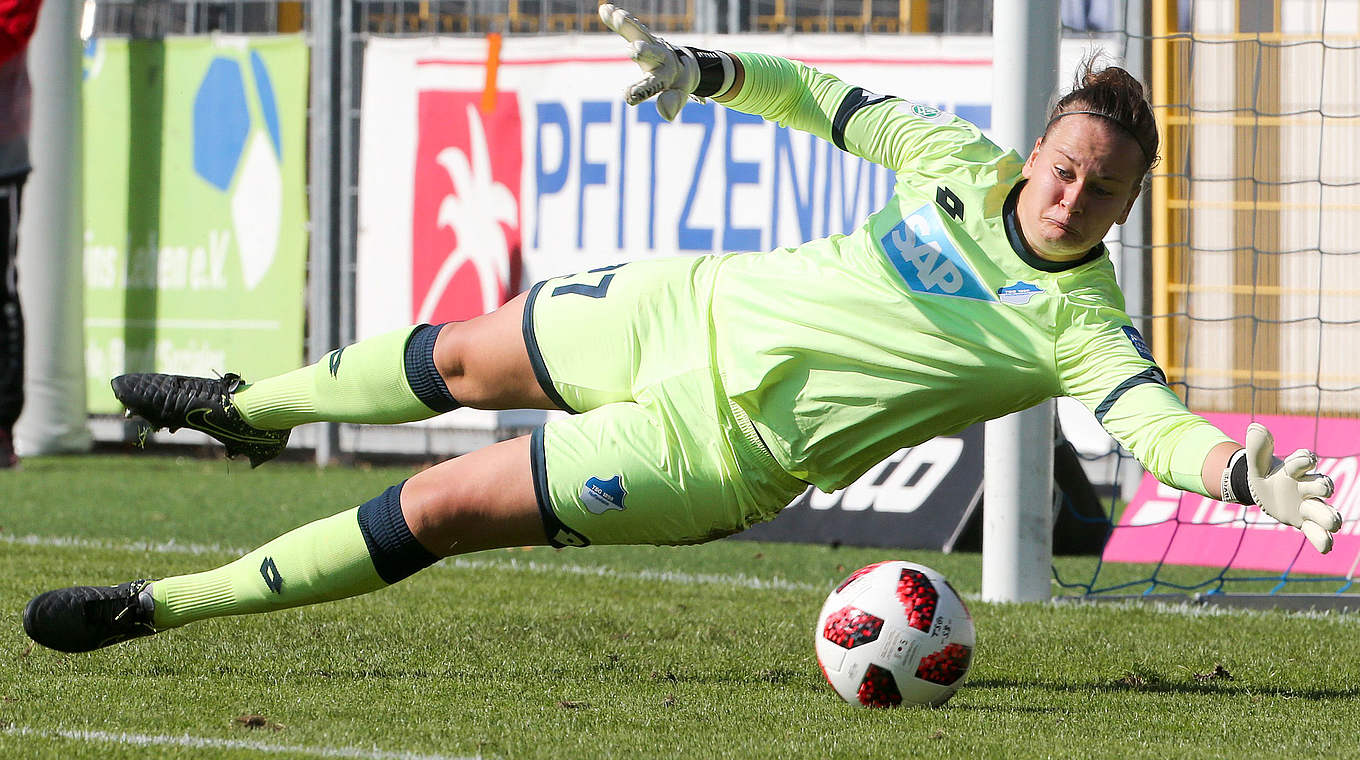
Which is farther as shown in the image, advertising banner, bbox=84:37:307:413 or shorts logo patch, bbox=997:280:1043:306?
advertising banner, bbox=84:37:307:413

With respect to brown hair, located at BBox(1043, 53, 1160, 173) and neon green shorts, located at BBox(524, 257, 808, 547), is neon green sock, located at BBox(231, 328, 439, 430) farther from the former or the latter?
brown hair, located at BBox(1043, 53, 1160, 173)

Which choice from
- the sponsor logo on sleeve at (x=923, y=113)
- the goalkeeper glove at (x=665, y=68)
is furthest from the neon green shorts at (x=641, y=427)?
the sponsor logo on sleeve at (x=923, y=113)

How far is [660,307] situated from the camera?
12.5 feet

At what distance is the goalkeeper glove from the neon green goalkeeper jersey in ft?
1.40

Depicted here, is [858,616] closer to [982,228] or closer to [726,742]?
[726,742]

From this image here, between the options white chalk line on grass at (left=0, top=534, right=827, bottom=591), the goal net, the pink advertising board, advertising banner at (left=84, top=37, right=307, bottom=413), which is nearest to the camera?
white chalk line on grass at (left=0, top=534, right=827, bottom=591)

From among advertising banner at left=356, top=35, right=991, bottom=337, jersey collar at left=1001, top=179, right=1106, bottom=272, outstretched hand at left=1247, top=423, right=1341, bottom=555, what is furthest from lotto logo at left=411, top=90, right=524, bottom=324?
outstretched hand at left=1247, top=423, right=1341, bottom=555

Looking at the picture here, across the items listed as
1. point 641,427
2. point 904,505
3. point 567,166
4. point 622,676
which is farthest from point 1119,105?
point 567,166

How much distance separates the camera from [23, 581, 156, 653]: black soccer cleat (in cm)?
380

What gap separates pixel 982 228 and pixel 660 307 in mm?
750

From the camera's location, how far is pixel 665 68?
3.75 metres

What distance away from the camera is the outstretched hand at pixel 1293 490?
9.57 ft

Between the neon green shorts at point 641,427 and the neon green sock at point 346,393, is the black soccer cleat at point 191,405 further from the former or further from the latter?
the neon green shorts at point 641,427

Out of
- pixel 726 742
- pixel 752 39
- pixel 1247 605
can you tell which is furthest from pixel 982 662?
pixel 752 39
